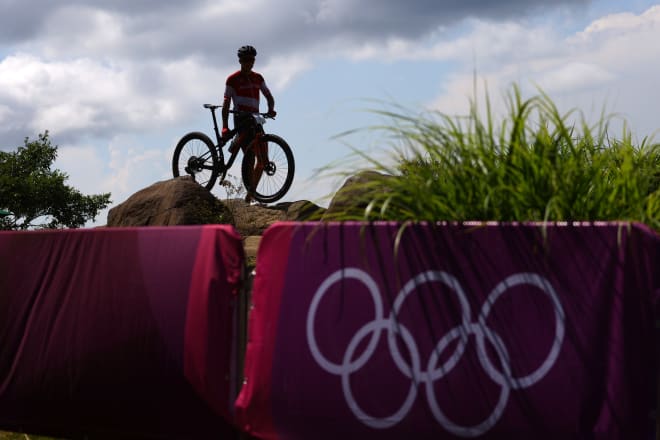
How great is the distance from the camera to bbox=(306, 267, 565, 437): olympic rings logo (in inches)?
163

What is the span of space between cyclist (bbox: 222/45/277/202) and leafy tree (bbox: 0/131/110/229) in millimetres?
22903

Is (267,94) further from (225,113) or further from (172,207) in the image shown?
(172,207)

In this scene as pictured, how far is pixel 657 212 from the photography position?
4793 millimetres

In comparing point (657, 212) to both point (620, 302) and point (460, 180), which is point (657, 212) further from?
point (460, 180)

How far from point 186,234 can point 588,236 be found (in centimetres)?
223

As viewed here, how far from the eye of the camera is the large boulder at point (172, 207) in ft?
40.8

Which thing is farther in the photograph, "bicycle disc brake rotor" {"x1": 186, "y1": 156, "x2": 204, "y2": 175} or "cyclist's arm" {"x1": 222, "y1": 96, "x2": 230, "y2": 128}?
"bicycle disc brake rotor" {"x1": 186, "y1": 156, "x2": 204, "y2": 175}

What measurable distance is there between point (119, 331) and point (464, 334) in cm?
208

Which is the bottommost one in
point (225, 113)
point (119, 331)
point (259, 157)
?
point (119, 331)

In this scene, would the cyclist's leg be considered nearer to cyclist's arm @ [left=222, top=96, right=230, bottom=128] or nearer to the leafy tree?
cyclist's arm @ [left=222, top=96, right=230, bottom=128]

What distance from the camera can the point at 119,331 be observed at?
489 cm

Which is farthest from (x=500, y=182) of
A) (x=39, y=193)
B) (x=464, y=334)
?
(x=39, y=193)

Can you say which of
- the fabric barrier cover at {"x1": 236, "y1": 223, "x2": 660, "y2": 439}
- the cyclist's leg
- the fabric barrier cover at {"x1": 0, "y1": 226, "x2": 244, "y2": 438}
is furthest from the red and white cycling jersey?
the fabric barrier cover at {"x1": 236, "y1": 223, "x2": 660, "y2": 439}

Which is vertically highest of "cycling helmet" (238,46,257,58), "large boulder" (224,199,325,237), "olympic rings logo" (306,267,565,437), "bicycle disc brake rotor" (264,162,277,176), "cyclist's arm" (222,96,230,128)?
"cycling helmet" (238,46,257,58)
